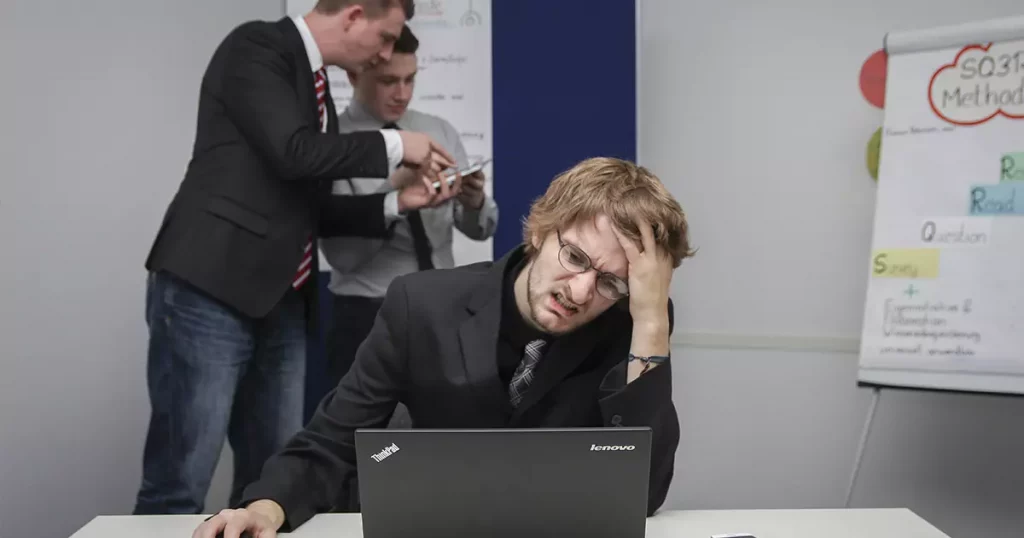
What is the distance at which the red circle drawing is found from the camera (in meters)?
2.65

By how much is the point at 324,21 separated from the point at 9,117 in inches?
36.1

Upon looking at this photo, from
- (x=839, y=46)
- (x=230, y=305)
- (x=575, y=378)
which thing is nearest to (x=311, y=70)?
(x=230, y=305)

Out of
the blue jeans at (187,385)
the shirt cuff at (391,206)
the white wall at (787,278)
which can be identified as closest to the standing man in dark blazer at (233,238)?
the blue jeans at (187,385)

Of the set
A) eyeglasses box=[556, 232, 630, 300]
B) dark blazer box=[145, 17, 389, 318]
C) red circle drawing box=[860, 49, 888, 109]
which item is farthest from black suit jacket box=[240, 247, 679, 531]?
red circle drawing box=[860, 49, 888, 109]

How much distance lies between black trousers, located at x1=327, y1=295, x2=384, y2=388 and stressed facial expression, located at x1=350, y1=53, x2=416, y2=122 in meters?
0.59

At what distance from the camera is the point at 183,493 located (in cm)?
205

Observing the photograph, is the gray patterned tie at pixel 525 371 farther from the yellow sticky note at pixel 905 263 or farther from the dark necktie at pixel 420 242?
the yellow sticky note at pixel 905 263

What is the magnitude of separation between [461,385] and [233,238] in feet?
3.10

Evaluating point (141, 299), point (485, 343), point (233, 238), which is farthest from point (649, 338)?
point (141, 299)

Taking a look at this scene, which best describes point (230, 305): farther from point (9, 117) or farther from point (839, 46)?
point (839, 46)

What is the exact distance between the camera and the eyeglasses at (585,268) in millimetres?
1308

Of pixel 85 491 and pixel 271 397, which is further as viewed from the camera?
pixel 85 491

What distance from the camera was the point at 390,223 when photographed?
244 cm

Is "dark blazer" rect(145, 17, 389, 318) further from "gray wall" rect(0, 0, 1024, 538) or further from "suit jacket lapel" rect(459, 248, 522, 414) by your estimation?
"suit jacket lapel" rect(459, 248, 522, 414)
